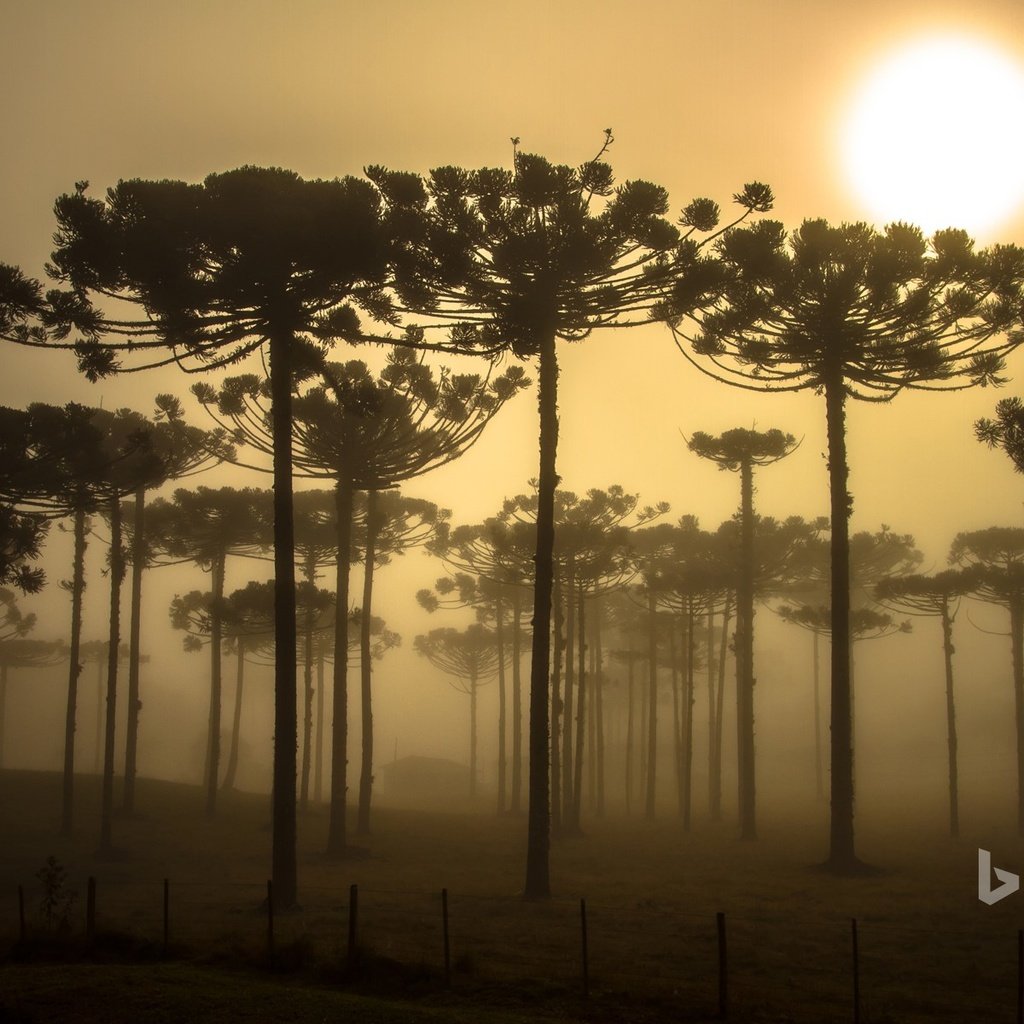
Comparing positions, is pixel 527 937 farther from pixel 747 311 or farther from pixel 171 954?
pixel 747 311

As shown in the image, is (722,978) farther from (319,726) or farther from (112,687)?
(319,726)

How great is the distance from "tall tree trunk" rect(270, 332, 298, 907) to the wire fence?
93cm

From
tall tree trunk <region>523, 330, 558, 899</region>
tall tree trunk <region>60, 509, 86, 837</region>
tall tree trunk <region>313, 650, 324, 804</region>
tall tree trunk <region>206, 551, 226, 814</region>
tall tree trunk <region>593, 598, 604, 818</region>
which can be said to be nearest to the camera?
tall tree trunk <region>523, 330, 558, 899</region>

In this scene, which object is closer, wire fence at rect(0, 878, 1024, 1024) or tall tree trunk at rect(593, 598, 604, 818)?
wire fence at rect(0, 878, 1024, 1024)

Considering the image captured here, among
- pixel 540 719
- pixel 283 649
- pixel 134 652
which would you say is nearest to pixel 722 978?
pixel 540 719

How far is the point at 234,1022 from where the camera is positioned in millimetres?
11125

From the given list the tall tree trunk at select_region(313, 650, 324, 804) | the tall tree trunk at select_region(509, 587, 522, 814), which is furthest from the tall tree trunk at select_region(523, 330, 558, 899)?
the tall tree trunk at select_region(313, 650, 324, 804)

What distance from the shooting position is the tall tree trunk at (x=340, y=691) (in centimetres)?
2903

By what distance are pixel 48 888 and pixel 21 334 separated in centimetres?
1043

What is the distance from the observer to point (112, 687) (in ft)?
97.8

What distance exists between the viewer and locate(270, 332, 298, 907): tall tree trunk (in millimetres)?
19156

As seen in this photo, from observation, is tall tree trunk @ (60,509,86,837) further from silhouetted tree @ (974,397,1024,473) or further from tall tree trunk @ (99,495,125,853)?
silhouetted tree @ (974,397,1024,473)

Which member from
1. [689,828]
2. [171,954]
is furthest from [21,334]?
[689,828]

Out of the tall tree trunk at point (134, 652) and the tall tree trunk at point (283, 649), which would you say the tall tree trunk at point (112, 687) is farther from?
the tall tree trunk at point (283, 649)
